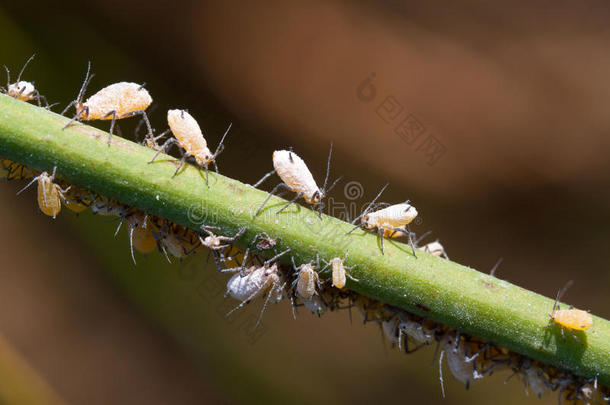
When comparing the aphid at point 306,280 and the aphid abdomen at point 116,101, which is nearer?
the aphid at point 306,280

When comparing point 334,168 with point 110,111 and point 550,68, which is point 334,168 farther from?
point 110,111

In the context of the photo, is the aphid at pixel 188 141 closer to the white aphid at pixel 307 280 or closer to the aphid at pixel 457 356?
the white aphid at pixel 307 280

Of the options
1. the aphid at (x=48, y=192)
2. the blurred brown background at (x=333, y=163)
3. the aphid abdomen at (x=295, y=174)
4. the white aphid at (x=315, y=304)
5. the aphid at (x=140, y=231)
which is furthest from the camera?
the blurred brown background at (x=333, y=163)

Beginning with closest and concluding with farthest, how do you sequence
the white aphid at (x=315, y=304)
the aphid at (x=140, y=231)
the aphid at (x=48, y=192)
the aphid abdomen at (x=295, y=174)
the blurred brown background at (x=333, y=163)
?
the aphid at (x=48, y=192)
the aphid at (x=140, y=231)
the white aphid at (x=315, y=304)
the aphid abdomen at (x=295, y=174)
the blurred brown background at (x=333, y=163)

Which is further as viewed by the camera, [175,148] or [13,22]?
[13,22]

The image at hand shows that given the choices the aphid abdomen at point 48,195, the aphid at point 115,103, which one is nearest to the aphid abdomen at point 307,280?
the aphid at point 115,103

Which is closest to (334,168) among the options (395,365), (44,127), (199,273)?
(199,273)

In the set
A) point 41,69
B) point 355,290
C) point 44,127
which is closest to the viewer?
point 44,127

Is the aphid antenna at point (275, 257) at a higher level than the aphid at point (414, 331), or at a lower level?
lower

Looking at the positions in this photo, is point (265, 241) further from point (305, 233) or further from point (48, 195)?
point (48, 195)
